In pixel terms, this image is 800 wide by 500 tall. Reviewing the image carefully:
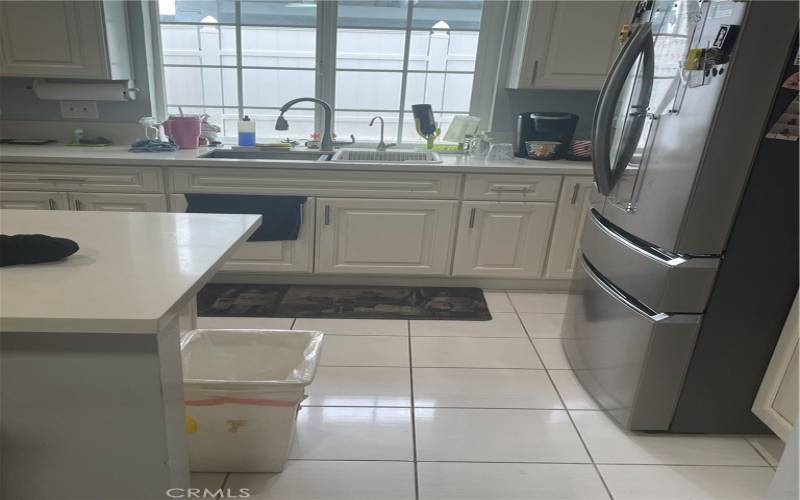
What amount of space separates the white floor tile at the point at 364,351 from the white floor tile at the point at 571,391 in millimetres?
654

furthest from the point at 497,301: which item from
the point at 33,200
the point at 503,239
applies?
the point at 33,200

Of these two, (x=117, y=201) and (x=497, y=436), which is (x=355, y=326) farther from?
(x=117, y=201)

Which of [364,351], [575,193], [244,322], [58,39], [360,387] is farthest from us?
[575,193]

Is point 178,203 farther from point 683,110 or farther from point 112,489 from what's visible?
point 683,110

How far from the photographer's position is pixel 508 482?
4.75 feet

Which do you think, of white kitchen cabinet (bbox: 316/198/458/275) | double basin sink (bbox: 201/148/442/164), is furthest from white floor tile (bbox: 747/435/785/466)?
double basin sink (bbox: 201/148/442/164)

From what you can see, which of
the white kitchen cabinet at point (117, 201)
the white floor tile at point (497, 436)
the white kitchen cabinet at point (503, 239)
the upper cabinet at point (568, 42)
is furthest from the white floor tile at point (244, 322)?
the upper cabinet at point (568, 42)

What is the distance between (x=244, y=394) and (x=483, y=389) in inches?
40.2

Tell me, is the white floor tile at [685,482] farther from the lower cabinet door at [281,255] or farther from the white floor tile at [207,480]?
the lower cabinet door at [281,255]

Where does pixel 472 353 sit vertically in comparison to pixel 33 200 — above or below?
below

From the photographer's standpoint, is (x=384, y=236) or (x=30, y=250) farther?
(x=384, y=236)

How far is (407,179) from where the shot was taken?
2492 millimetres

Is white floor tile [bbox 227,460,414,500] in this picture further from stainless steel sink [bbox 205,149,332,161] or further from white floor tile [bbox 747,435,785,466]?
stainless steel sink [bbox 205,149,332,161]

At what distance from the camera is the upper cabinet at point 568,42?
2.53m
